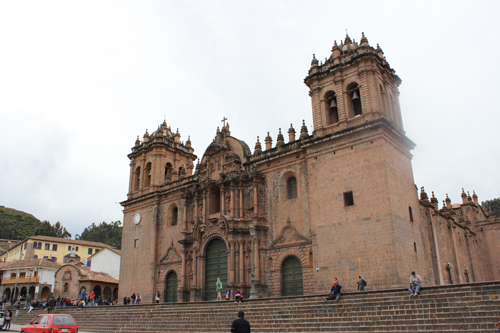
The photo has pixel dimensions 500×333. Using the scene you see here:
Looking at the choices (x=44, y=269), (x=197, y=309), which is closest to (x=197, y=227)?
(x=197, y=309)

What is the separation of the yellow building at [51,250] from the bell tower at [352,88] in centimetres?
4121

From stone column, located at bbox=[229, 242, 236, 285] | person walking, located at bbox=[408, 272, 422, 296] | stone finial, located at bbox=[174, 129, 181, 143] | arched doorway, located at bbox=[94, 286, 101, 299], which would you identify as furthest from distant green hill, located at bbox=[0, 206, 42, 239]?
person walking, located at bbox=[408, 272, 422, 296]

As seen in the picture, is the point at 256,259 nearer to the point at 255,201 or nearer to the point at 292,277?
the point at 292,277

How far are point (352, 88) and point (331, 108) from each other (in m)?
1.65

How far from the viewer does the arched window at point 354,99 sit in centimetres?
2257

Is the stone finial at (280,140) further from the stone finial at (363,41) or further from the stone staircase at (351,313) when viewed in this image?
the stone staircase at (351,313)

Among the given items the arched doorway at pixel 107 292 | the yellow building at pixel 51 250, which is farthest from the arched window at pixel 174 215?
the yellow building at pixel 51 250

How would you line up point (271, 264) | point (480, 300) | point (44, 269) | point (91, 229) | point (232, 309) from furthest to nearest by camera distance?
point (91, 229) → point (44, 269) → point (271, 264) → point (232, 309) → point (480, 300)

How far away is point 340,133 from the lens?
21500mm

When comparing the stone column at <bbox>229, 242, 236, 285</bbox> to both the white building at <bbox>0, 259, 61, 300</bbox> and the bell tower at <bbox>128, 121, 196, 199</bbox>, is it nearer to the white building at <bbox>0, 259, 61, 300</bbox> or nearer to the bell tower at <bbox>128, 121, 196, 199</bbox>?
the bell tower at <bbox>128, 121, 196, 199</bbox>

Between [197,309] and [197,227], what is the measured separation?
8.12 meters

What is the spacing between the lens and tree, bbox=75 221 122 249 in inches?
3201

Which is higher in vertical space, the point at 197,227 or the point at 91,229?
the point at 91,229

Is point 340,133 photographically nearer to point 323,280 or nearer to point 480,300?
point 323,280
